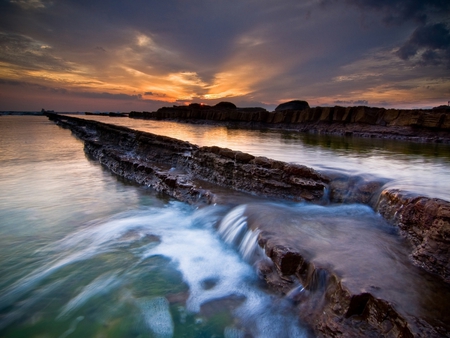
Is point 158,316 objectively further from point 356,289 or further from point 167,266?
point 356,289

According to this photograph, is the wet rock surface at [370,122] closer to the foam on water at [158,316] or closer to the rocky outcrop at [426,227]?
the rocky outcrop at [426,227]

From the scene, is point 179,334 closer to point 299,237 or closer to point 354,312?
point 354,312

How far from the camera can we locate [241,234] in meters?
4.50

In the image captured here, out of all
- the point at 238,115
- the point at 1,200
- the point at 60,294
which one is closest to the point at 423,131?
the point at 60,294

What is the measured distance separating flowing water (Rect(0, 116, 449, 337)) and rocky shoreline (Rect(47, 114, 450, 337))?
0.18 metres

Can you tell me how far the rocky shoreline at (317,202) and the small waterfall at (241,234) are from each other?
22cm

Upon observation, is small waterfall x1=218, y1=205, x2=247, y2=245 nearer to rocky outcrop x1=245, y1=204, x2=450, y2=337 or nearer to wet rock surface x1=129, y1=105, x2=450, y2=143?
rocky outcrop x1=245, y1=204, x2=450, y2=337

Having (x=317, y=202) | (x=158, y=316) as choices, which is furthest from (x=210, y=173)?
(x=158, y=316)

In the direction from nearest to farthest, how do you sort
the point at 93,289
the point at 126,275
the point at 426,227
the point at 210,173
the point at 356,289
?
the point at 356,289, the point at 426,227, the point at 93,289, the point at 126,275, the point at 210,173

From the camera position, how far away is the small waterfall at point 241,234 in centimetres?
391

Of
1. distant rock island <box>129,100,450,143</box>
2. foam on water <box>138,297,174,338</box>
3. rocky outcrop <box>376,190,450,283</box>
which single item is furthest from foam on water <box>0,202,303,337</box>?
distant rock island <box>129,100,450,143</box>

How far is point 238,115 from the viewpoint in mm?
44281

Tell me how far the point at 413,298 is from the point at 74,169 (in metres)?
12.1

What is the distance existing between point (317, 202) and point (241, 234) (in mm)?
2071
